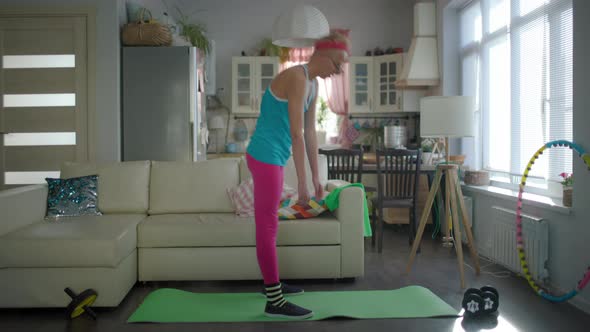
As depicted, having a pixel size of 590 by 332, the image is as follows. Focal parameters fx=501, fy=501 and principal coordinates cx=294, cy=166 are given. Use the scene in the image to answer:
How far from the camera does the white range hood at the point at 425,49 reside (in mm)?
5809

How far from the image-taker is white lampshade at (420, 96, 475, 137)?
3.41 meters

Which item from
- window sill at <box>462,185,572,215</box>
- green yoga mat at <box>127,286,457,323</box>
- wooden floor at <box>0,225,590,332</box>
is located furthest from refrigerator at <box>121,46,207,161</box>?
window sill at <box>462,185,572,215</box>

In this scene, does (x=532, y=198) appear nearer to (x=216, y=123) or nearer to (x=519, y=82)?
(x=519, y=82)

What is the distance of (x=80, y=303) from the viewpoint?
2543 millimetres

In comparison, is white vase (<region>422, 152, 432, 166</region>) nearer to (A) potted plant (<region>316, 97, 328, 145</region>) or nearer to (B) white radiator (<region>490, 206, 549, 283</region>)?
(B) white radiator (<region>490, 206, 549, 283</region>)

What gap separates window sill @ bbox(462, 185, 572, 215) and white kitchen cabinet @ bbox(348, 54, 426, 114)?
94.1 inches

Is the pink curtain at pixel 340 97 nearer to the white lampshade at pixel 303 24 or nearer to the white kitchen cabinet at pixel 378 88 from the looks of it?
the white kitchen cabinet at pixel 378 88

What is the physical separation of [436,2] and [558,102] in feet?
9.42

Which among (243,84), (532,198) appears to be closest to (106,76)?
(243,84)

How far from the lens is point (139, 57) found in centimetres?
504

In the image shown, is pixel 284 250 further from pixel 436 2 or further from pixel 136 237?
pixel 436 2

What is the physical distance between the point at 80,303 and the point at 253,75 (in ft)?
15.5

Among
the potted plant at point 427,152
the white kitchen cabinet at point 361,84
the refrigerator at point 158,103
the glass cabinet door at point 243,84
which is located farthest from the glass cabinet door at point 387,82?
the refrigerator at point 158,103

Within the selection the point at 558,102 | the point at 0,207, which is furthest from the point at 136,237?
the point at 558,102
